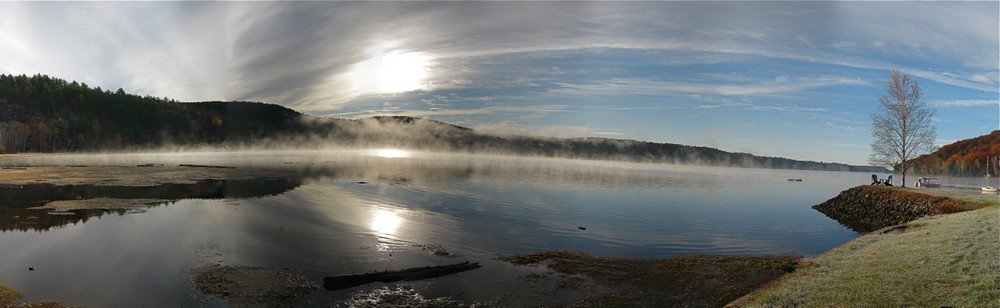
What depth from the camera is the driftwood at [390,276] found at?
1559 centimetres

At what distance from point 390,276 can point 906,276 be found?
15735 millimetres

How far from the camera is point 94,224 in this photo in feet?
83.7

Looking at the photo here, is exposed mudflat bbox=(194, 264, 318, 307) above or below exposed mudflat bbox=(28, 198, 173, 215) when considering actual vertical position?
below

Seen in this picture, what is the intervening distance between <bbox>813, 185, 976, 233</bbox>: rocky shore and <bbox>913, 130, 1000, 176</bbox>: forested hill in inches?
4529

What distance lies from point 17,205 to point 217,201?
11738 millimetres

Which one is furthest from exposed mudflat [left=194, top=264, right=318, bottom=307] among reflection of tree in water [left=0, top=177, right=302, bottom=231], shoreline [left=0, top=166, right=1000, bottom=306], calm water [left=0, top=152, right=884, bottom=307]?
reflection of tree in water [left=0, top=177, right=302, bottom=231]

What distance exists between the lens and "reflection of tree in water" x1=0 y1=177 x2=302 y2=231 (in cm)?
2603

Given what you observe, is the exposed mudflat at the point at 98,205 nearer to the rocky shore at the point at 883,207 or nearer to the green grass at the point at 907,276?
the green grass at the point at 907,276

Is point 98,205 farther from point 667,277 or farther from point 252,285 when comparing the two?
point 667,277

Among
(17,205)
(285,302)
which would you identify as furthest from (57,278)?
(17,205)

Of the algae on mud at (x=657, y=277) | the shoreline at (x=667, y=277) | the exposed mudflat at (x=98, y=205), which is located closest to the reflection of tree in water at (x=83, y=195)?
the exposed mudflat at (x=98, y=205)

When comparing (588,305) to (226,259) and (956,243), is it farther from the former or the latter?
(226,259)

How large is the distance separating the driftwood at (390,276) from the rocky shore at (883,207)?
31534 mm

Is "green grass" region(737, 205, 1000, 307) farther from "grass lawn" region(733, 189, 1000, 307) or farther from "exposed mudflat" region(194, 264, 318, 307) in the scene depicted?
"exposed mudflat" region(194, 264, 318, 307)
